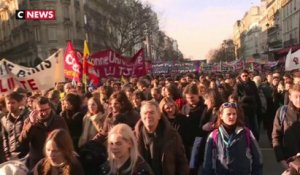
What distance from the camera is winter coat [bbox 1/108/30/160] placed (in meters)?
5.61

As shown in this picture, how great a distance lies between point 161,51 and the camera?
90.8m

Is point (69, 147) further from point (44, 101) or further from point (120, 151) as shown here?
point (44, 101)

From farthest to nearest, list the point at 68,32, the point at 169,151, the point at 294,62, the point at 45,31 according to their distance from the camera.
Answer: the point at 68,32 → the point at 45,31 → the point at 294,62 → the point at 169,151

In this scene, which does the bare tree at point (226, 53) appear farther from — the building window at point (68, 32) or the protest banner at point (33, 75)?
the protest banner at point (33, 75)

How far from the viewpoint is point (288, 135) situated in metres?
5.08

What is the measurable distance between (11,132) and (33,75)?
458cm

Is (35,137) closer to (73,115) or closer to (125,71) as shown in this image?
(73,115)

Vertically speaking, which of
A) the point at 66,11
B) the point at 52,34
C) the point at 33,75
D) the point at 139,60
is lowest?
the point at 33,75

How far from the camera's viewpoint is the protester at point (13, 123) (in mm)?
5648

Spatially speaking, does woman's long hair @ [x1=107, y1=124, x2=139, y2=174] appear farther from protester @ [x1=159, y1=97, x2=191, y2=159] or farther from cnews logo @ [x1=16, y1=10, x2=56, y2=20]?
cnews logo @ [x1=16, y1=10, x2=56, y2=20]

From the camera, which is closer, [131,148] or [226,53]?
[131,148]

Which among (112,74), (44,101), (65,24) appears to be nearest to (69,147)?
(44,101)

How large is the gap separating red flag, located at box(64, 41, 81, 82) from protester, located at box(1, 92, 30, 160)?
5.98 metres

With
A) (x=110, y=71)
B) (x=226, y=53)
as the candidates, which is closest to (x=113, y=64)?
(x=110, y=71)
